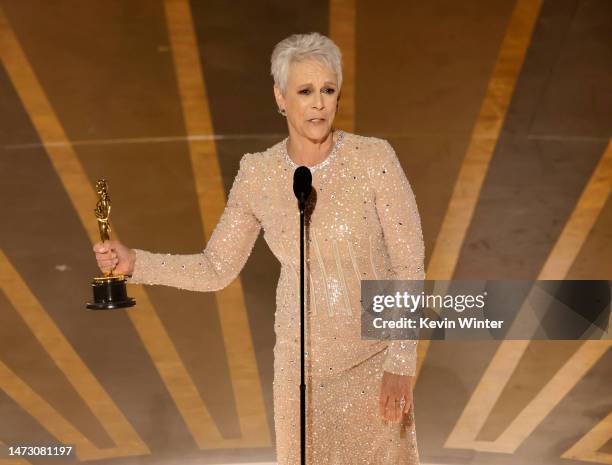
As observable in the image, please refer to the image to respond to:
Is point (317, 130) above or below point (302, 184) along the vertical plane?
above

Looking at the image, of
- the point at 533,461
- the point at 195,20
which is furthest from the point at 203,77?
the point at 533,461

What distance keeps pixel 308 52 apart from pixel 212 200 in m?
Answer: 1.54

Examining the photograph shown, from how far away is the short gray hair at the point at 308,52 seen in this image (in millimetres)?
2102

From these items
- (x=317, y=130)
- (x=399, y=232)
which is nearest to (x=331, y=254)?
(x=399, y=232)

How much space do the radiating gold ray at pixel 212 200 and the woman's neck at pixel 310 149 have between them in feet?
4.63

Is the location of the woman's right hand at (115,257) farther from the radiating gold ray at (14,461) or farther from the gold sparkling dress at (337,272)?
the radiating gold ray at (14,461)

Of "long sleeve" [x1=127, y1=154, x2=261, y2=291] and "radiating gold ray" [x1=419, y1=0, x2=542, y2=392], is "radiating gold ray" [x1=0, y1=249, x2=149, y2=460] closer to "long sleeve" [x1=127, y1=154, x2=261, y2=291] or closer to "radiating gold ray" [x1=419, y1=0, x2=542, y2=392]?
"radiating gold ray" [x1=419, y1=0, x2=542, y2=392]

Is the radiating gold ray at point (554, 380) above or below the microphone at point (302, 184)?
above

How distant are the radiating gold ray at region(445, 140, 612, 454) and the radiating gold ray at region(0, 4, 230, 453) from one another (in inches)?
36.9

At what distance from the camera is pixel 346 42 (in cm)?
353

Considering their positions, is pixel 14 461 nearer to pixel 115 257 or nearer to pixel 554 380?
pixel 115 257

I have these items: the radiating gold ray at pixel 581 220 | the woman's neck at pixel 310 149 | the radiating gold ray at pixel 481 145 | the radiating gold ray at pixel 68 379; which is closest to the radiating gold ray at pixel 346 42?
the radiating gold ray at pixel 481 145

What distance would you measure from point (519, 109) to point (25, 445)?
2.15m

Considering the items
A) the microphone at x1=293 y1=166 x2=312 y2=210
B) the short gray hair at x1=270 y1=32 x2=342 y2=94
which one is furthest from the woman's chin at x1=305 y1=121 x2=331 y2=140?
the microphone at x1=293 y1=166 x2=312 y2=210
